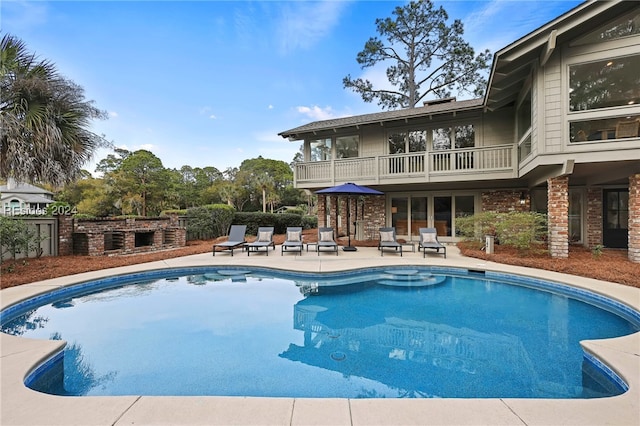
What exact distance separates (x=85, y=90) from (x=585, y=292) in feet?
45.0

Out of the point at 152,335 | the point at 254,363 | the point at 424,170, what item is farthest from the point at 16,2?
the point at 424,170

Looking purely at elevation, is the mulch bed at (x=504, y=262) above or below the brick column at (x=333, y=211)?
below

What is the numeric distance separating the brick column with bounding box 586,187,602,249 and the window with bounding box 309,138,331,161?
1063 centimetres

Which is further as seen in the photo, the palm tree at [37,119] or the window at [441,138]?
the window at [441,138]

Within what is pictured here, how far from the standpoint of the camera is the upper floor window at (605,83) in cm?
764

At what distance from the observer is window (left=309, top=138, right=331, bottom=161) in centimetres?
1525

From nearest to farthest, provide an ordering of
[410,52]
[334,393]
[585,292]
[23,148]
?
[334,393] < [585,292] < [23,148] < [410,52]

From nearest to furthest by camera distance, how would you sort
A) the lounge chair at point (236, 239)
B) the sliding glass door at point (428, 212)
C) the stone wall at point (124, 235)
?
the stone wall at point (124, 235), the lounge chair at point (236, 239), the sliding glass door at point (428, 212)

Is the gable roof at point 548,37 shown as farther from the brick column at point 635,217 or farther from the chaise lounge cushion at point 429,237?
the chaise lounge cushion at point 429,237

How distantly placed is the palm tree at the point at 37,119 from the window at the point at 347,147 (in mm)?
9934

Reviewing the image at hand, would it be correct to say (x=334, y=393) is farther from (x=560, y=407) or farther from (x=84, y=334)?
(x=84, y=334)

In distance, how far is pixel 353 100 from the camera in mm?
23891

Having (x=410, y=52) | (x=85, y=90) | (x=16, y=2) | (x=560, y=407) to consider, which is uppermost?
(x=410, y=52)

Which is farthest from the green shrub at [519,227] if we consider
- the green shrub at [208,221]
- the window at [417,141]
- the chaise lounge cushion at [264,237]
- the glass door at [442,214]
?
the green shrub at [208,221]
